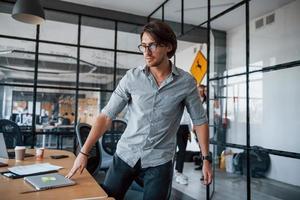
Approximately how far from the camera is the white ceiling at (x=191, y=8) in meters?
3.40

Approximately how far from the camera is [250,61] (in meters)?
3.14

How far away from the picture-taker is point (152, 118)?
1.38m

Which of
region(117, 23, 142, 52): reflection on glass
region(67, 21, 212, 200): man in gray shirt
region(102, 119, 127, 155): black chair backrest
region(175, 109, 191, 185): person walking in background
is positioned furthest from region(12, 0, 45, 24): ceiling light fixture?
region(175, 109, 191, 185): person walking in background

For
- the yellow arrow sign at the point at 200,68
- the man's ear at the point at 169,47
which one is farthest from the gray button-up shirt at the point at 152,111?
the yellow arrow sign at the point at 200,68

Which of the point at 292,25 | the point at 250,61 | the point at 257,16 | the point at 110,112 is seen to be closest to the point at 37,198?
the point at 110,112

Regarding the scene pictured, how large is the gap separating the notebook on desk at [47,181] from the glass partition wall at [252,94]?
89.0 inches

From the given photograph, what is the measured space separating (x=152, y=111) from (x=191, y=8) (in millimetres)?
3467

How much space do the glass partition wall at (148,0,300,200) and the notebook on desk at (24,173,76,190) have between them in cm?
226

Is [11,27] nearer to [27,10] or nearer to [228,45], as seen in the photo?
[27,10]

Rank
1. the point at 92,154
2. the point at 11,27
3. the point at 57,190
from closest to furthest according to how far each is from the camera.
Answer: the point at 57,190 < the point at 92,154 < the point at 11,27

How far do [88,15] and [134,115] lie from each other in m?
3.69

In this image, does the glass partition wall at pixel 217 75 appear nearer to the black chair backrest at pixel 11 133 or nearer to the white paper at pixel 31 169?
the black chair backrest at pixel 11 133

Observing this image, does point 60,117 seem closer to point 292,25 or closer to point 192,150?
point 192,150

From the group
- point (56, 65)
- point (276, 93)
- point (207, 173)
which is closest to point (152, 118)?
point (207, 173)
